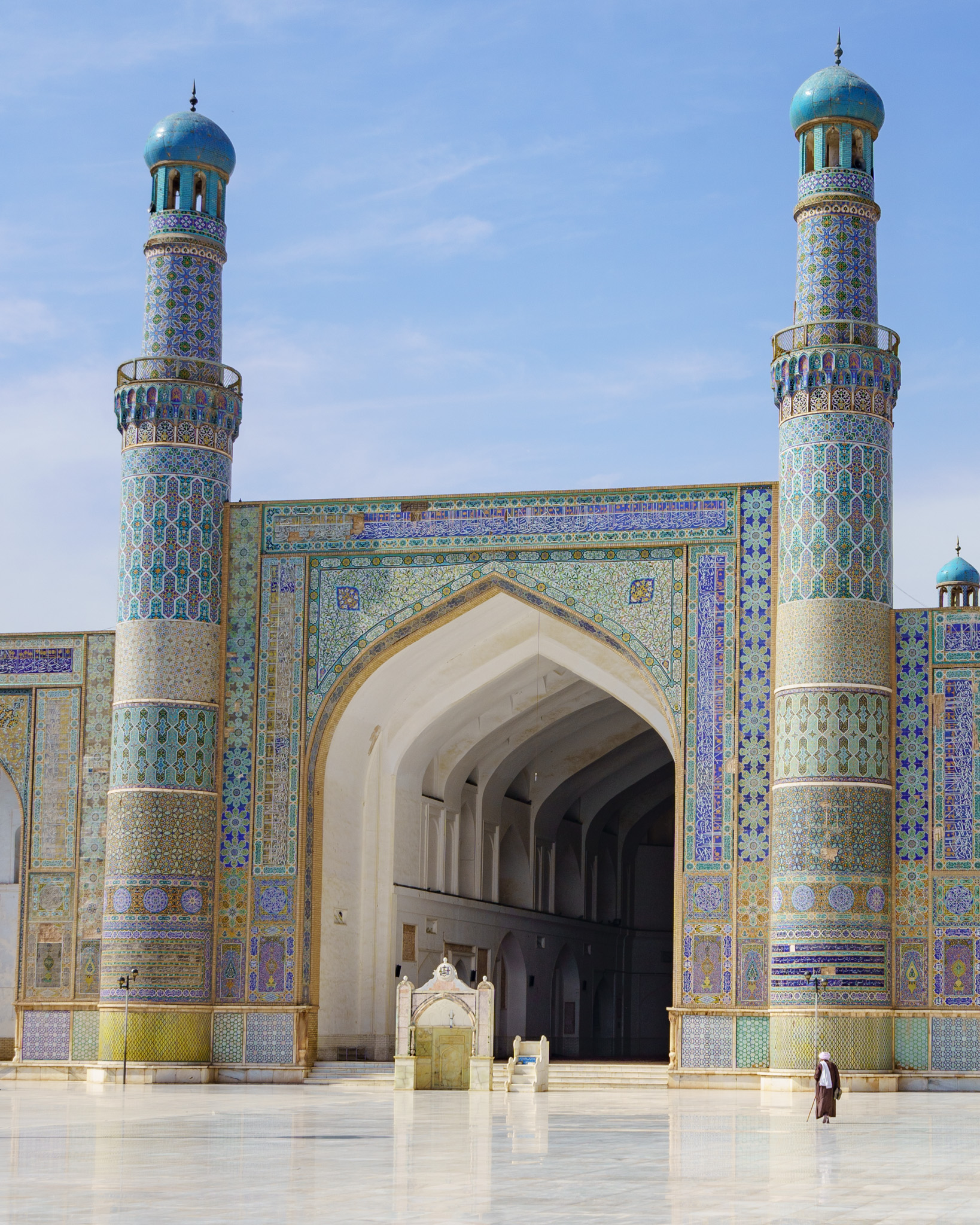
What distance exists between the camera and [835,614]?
1501 centimetres

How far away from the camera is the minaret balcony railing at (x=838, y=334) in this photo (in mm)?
15539

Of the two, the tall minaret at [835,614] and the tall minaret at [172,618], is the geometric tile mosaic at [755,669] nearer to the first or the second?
the tall minaret at [835,614]

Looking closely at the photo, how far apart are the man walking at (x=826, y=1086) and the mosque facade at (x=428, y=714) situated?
367cm

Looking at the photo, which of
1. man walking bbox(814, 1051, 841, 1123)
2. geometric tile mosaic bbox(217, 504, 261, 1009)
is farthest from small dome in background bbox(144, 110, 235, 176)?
man walking bbox(814, 1051, 841, 1123)

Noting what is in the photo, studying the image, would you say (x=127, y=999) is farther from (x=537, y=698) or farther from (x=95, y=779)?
(x=537, y=698)

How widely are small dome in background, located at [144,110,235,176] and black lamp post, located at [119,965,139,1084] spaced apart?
696cm

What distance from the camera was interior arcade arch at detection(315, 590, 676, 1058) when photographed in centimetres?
1658

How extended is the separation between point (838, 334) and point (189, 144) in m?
5.90

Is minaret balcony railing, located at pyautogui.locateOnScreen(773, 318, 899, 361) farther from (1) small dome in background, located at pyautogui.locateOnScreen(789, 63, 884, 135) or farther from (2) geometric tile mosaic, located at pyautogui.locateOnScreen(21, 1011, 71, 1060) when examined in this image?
(2) geometric tile mosaic, located at pyautogui.locateOnScreen(21, 1011, 71, 1060)

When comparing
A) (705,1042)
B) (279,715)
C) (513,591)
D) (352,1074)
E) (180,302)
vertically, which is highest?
(180,302)

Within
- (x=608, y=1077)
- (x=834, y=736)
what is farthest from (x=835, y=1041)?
(x=834, y=736)

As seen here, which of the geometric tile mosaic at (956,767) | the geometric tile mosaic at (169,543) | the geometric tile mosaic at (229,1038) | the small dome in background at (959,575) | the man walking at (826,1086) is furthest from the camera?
the small dome in background at (959,575)

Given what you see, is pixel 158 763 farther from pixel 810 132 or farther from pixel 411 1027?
pixel 810 132

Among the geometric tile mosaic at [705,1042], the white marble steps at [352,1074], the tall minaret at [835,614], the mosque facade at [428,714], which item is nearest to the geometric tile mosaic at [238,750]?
the mosque facade at [428,714]
